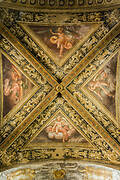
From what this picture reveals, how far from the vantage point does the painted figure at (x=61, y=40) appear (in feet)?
29.0

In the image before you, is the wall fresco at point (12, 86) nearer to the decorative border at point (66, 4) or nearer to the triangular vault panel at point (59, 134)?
the triangular vault panel at point (59, 134)

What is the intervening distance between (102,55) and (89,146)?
9.74ft

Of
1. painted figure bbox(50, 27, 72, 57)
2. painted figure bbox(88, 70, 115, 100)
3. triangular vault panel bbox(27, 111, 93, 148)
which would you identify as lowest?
triangular vault panel bbox(27, 111, 93, 148)

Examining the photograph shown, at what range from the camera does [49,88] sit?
30.9ft

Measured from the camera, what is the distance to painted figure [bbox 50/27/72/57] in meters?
8.84

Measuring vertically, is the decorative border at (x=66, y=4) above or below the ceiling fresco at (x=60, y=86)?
above

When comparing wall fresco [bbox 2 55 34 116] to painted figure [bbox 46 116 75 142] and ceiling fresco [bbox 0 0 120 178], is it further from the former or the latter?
painted figure [bbox 46 116 75 142]

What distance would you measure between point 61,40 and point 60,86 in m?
1.46

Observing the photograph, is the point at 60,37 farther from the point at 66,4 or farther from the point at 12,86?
the point at 12,86

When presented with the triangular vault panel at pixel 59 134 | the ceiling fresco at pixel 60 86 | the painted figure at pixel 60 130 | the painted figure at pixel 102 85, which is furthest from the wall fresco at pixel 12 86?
the painted figure at pixel 102 85

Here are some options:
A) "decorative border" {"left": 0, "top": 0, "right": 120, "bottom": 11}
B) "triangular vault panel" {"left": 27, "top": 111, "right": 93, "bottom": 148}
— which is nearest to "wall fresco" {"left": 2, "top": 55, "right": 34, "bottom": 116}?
"triangular vault panel" {"left": 27, "top": 111, "right": 93, "bottom": 148}

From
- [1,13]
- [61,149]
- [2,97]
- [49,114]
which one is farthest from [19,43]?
[61,149]

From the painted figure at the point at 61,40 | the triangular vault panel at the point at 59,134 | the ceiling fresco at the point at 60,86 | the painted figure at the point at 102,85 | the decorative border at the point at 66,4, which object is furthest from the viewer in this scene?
the triangular vault panel at the point at 59,134

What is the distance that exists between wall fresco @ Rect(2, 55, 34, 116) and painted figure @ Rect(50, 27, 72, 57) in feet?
4.76
